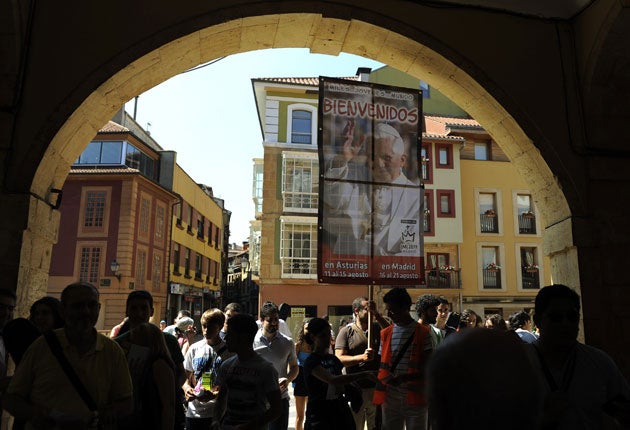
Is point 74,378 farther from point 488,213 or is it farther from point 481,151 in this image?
point 481,151

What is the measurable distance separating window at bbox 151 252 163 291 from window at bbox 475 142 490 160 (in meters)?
17.8

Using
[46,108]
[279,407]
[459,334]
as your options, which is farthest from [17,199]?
[459,334]

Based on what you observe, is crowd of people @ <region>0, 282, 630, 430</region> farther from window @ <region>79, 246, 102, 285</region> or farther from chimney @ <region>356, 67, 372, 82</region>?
window @ <region>79, 246, 102, 285</region>

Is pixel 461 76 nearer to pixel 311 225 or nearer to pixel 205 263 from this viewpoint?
pixel 311 225

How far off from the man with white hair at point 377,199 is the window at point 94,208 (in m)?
22.0

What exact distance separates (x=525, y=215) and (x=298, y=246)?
12024 mm

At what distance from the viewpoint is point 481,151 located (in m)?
25.8

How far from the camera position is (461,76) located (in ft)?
15.6

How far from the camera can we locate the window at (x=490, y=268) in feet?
79.8

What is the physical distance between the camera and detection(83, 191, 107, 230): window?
24.1m

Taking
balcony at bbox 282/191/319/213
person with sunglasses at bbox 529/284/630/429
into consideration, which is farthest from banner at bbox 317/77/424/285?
balcony at bbox 282/191/319/213

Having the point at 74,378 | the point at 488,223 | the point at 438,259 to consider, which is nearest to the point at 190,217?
the point at 438,259

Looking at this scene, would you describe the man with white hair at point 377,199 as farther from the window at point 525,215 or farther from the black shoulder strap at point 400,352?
the window at point 525,215

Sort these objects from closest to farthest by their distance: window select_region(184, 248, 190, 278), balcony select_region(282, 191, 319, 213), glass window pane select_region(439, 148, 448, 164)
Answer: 1. balcony select_region(282, 191, 319, 213)
2. glass window pane select_region(439, 148, 448, 164)
3. window select_region(184, 248, 190, 278)
